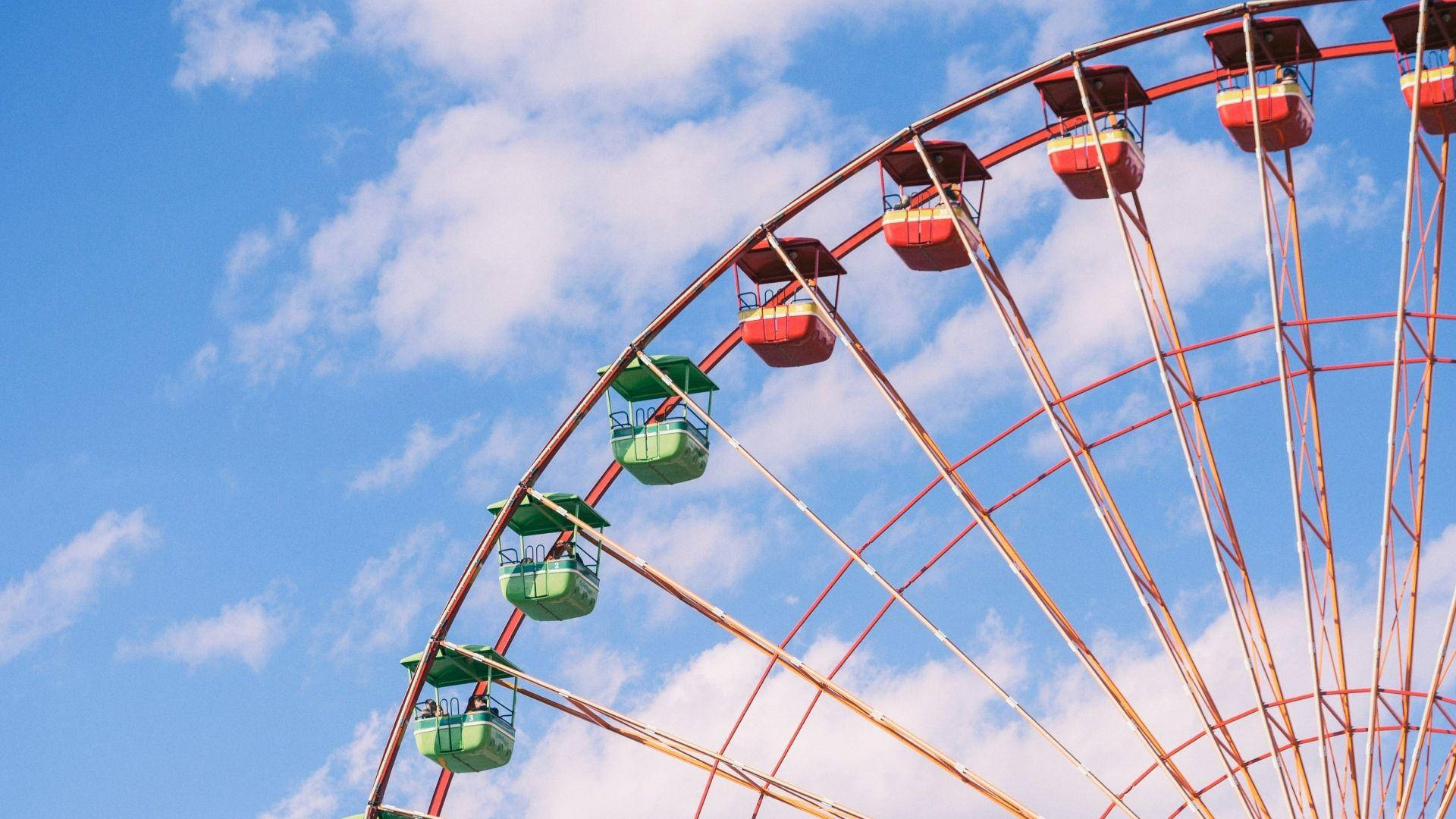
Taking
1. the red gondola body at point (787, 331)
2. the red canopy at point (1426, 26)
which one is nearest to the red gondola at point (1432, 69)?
the red canopy at point (1426, 26)

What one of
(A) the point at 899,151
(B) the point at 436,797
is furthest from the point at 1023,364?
(B) the point at 436,797

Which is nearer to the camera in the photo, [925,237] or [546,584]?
[925,237]

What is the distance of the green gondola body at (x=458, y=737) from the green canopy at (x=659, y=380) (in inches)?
183

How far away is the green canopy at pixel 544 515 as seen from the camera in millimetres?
27109

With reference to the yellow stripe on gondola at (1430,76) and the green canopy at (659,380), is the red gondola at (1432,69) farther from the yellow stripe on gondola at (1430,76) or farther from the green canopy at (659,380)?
the green canopy at (659,380)

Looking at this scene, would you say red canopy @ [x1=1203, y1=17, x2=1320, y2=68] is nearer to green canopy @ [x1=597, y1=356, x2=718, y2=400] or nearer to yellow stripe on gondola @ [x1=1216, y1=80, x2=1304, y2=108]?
yellow stripe on gondola @ [x1=1216, y1=80, x2=1304, y2=108]

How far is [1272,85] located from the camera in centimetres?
2395

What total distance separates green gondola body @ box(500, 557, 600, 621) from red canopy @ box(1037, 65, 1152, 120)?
8.47 meters

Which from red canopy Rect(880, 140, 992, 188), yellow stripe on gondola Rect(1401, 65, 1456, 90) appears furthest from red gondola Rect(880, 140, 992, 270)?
yellow stripe on gondola Rect(1401, 65, 1456, 90)

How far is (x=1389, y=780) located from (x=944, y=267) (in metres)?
8.33

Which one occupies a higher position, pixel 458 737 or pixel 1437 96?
pixel 1437 96

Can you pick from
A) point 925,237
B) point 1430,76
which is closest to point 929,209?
point 925,237

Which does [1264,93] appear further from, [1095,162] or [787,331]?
[787,331]

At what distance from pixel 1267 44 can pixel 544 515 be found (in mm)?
10535
